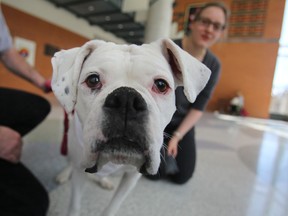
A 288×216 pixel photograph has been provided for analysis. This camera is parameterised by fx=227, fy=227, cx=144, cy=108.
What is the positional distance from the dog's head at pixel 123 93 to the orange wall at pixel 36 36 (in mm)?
4992

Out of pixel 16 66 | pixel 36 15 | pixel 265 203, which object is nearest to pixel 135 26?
pixel 36 15

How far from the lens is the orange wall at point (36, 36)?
5.50 m

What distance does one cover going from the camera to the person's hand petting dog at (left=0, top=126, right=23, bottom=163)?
36.6 inches

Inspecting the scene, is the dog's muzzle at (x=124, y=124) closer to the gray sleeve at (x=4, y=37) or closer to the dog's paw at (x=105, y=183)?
the dog's paw at (x=105, y=183)

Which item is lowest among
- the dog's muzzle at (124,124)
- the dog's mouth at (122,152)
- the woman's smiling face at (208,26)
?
the dog's mouth at (122,152)

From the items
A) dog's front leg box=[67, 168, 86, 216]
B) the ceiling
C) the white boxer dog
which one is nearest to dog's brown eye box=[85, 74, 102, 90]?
the white boxer dog

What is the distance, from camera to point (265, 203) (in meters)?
1.27

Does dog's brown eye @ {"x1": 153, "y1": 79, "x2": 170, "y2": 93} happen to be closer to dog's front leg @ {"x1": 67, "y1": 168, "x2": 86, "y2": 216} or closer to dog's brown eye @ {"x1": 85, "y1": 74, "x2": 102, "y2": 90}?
dog's brown eye @ {"x1": 85, "y1": 74, "x2": 102, "y2": 90}

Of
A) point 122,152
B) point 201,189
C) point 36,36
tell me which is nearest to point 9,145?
point 122,152

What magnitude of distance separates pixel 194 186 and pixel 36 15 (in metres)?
6.49

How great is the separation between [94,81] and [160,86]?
19 cm

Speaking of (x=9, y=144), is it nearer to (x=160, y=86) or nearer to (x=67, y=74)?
(x=67, y=74)

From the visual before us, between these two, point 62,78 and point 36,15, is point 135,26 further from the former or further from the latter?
point 62,78

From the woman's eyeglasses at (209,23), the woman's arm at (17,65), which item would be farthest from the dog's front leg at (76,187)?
the woman's eyeglasses at (209,23)
